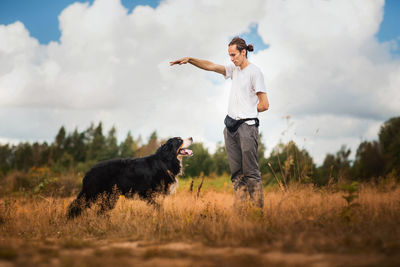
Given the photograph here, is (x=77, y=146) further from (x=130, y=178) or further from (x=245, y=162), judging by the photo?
(x=245, y=162)

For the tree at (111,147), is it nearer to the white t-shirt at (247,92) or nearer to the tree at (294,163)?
the tree at (294,163)

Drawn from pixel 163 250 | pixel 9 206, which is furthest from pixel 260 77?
pixel 9 206

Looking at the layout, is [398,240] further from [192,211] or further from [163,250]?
[192,211]

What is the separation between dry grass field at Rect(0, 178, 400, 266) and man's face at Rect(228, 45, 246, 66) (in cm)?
199

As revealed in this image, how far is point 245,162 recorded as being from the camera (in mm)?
3990

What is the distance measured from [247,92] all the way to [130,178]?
9.47 ft

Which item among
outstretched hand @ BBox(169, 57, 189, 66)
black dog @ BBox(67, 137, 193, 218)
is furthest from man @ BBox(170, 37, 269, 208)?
black dog @ BBox(67, 137, 193, 218)

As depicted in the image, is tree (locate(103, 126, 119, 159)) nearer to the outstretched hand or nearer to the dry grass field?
the dry grass field

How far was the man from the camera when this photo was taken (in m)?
3.93

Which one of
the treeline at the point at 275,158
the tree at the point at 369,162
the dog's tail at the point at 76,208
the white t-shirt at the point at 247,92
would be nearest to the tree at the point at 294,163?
the treeline at the point at 275,158

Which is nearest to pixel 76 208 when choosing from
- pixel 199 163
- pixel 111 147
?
pixel 199 163

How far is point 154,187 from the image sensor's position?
224 inches

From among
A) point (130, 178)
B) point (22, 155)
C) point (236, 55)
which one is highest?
point (236, 55)

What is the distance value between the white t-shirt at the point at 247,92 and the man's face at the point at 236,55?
14 centimetres
